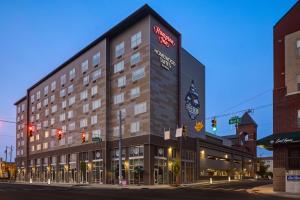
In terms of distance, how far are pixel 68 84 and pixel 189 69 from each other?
97.3 ft

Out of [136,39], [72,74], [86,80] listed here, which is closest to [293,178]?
[136,39]

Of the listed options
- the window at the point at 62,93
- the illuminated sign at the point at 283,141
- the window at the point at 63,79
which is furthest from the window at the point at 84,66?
the illuminated sign at the point at 283,141

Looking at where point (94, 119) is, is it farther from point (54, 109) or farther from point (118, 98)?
point (54, 109)

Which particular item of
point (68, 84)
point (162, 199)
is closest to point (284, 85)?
point (162, 199)

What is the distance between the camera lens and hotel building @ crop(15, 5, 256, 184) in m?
66.9

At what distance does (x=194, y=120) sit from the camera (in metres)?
80.8

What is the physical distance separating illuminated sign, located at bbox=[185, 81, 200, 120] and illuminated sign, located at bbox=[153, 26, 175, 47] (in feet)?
35.7

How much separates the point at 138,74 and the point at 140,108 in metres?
Answer: 5.84

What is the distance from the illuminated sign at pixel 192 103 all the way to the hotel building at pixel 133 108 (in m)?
0.19

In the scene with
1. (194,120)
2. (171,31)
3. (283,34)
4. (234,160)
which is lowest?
(234,160)

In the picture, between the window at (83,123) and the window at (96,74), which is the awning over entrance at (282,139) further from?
the window at (83,123)

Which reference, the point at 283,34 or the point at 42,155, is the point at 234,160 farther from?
the point at 283,34

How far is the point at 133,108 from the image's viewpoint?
69312 mm

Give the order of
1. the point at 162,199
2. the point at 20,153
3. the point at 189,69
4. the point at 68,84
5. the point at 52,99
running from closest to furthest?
1. the point at 162,199
2. the point at 189,69
3. the point at 68,84
4. the point at 52,99
5. the point at 20,153
